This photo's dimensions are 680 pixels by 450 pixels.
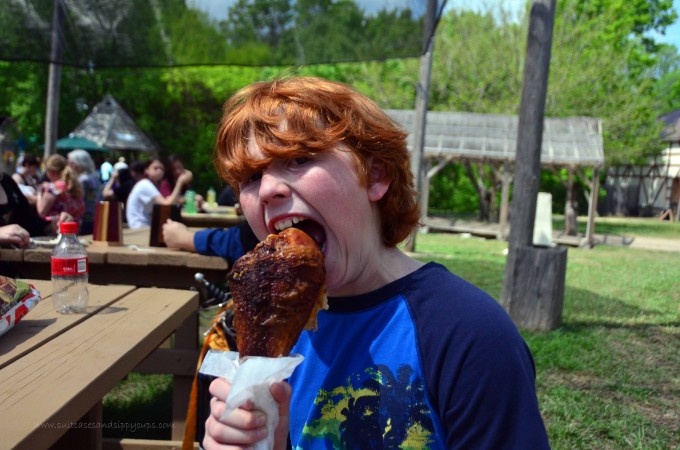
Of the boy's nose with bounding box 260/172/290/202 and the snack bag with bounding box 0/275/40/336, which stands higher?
the boy's nose with bounding box 260/172/290/202

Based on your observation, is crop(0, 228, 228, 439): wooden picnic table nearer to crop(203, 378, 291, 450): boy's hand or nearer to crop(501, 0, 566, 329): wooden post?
crop(203, 378, 291, 450): boy's hand

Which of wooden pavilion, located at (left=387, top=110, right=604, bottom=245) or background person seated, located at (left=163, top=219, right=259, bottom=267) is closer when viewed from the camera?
background person seated, located at (left=163, top=219, right=259, bottom=267)

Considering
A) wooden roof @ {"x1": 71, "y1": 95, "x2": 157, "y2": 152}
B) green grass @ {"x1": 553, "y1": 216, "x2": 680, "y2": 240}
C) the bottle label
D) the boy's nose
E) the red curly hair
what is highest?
wooden roof @ {"x1": 71, "y1": 95, "x2": 157, "y2": 152}

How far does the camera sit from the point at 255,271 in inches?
52.8

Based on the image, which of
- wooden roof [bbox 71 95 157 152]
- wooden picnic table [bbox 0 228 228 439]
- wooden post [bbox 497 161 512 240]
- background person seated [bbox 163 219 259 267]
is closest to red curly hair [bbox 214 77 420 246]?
background person seated [bbox 163 219 259 267]

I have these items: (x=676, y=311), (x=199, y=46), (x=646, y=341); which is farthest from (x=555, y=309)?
(x=199, y=46)

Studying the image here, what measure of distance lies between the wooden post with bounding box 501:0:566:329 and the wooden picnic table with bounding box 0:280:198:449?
438 cm

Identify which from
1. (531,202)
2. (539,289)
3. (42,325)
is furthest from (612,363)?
(42,325)

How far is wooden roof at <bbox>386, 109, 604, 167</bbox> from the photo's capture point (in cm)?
1812

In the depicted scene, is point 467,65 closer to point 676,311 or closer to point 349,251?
point 676,311

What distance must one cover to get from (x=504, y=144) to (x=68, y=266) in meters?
17.5

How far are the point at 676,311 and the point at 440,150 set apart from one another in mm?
11835

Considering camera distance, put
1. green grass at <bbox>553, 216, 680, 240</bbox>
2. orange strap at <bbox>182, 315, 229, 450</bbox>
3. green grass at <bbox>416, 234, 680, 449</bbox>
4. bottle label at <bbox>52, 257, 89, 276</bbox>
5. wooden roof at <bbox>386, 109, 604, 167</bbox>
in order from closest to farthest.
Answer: bottle label at <bbox>52, 257, 89, 276</bbox> → orange strap at <bbox>182, 315, 229, 450</bbox> → green grass at <bbox>416, 234, 680, 449</bbox> → wooden roof at <bbox>386, 109, 604, 167</bbox> → green grass at <bbox>553, 216, 680, 240</bbox>

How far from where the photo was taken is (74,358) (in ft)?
6.00
